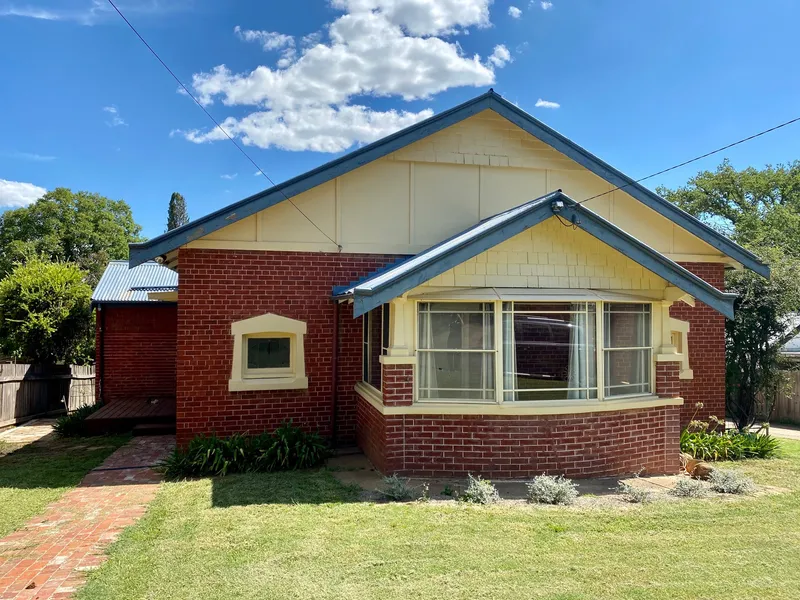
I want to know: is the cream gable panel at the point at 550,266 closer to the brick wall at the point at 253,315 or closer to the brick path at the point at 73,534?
the brick wall at the point at 253,315

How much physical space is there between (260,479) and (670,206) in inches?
354

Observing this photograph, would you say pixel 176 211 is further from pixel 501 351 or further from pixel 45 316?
pixel 501 351

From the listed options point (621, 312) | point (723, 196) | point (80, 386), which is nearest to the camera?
point (621, 312)

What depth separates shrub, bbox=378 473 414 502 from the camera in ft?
22.6

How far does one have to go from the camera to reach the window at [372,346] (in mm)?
9297

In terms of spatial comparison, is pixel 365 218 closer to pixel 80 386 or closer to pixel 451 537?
pixel 451 537

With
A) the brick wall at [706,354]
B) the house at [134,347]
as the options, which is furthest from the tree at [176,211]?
the brick wall at [706,354]

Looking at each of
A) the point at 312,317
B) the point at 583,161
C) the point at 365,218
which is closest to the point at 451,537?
the point at 312,317

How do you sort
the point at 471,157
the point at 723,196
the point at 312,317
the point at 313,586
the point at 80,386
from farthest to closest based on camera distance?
the point at 723,196, the point at 80,386, the point at 471,157, the point at 312,317, the point at 313,586

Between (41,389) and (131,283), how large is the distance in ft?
12.9

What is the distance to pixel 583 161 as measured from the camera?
34.5ft

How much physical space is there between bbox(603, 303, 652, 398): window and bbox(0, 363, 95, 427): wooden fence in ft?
47.1

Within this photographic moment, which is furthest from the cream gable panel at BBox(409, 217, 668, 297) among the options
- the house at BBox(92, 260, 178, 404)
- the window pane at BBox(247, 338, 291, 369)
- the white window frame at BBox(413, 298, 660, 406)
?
the house at BBox(92, 260, 178, 404)

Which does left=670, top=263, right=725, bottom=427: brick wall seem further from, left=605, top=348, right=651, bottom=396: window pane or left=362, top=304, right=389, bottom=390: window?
left=362, top=304, right=389, bottom=390: window
